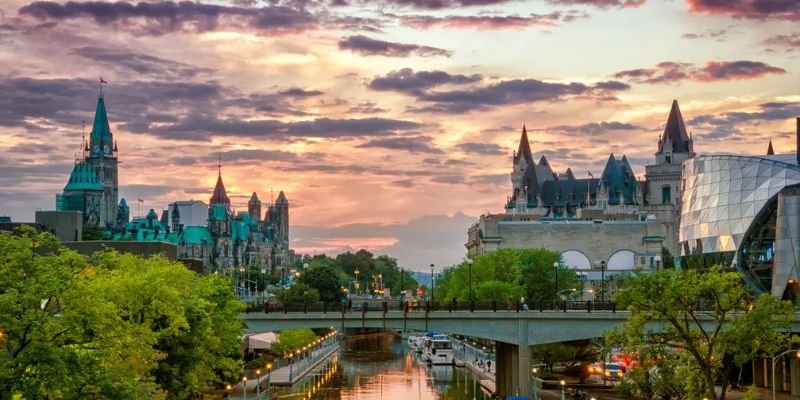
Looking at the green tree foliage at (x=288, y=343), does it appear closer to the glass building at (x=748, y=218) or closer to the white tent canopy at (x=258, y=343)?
the white tent canopy at (x=258, y=343)

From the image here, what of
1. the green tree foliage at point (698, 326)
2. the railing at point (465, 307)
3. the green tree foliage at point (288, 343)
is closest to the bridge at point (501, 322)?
the railing at point (465, 307)

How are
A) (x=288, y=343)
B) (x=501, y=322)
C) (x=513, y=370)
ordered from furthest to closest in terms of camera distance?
(x=288, y=343) → (x=513, y=370) → (x=501, y=322)

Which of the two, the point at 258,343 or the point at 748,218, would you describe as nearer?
the point at 748,218

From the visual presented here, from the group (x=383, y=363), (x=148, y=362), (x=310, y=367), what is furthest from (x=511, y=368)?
(x=383, y=363)

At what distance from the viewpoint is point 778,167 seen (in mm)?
131500

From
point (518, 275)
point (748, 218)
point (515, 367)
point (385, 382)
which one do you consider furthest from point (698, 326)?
point (518, 275)

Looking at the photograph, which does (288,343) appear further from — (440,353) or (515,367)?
(515,367)

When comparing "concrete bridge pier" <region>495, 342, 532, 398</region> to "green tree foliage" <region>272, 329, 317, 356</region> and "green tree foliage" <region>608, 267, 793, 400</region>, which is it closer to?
"green tree foliage" <region>608, 267, 793, 400</region>

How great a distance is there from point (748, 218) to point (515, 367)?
140 ft

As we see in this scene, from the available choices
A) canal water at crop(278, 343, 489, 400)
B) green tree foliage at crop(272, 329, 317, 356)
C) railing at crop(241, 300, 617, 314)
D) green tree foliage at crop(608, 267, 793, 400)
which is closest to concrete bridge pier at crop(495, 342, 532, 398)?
railing at crop(241, 300, 617, 314)

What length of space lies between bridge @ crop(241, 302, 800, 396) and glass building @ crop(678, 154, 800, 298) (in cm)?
2877

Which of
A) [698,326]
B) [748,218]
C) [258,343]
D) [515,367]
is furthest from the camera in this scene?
[258,343]

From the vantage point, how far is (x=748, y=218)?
13238 cm

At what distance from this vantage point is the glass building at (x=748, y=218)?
12238cm
